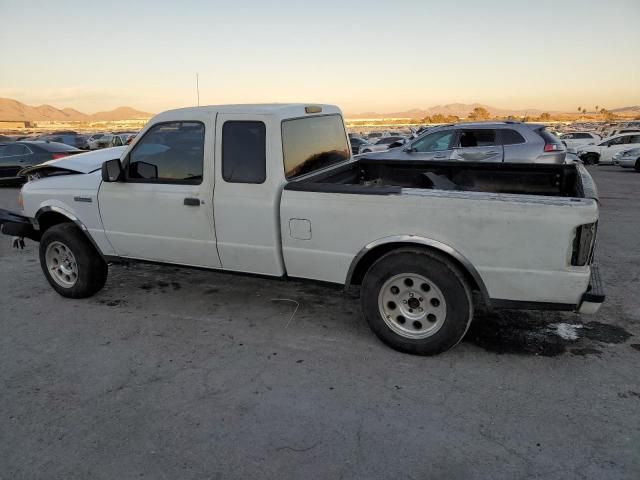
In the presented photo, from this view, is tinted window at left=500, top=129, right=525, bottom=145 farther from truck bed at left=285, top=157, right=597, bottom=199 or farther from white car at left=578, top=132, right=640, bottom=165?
white car at left=578, top=132, right=640, bottom=165

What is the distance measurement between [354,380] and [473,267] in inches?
45.7

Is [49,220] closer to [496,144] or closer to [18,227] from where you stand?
[18,227]

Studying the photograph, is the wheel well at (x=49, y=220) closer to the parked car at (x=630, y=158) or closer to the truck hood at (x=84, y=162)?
the truck hood at (x=84, y=162)

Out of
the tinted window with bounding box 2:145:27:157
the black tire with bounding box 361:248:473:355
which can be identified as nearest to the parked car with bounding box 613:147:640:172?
the black tire with bounding box 361:248:473:355

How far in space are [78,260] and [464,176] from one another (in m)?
4.07

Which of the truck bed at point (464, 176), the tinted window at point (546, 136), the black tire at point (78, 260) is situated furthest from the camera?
the tinted window at point (546, 136)

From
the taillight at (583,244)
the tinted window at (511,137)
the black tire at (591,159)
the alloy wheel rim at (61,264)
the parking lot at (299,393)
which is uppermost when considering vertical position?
the tinted window at (511,137)

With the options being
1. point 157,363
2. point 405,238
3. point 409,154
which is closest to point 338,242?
point 405,238

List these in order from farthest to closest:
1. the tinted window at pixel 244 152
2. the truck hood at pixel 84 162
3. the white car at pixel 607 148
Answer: the white car at pixel 607 148 < the truck hood at pixel 84 162 < the tinted window at pixel 244 152

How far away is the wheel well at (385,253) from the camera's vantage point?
11.3 ft

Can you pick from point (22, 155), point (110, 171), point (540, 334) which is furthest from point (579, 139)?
point (110, 171)

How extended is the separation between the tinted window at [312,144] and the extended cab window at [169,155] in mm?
767

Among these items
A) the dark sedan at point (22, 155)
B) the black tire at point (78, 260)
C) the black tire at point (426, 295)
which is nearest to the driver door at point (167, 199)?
the black tire at point (78, 260)

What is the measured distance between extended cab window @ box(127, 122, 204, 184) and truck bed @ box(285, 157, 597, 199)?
966 millimetres
